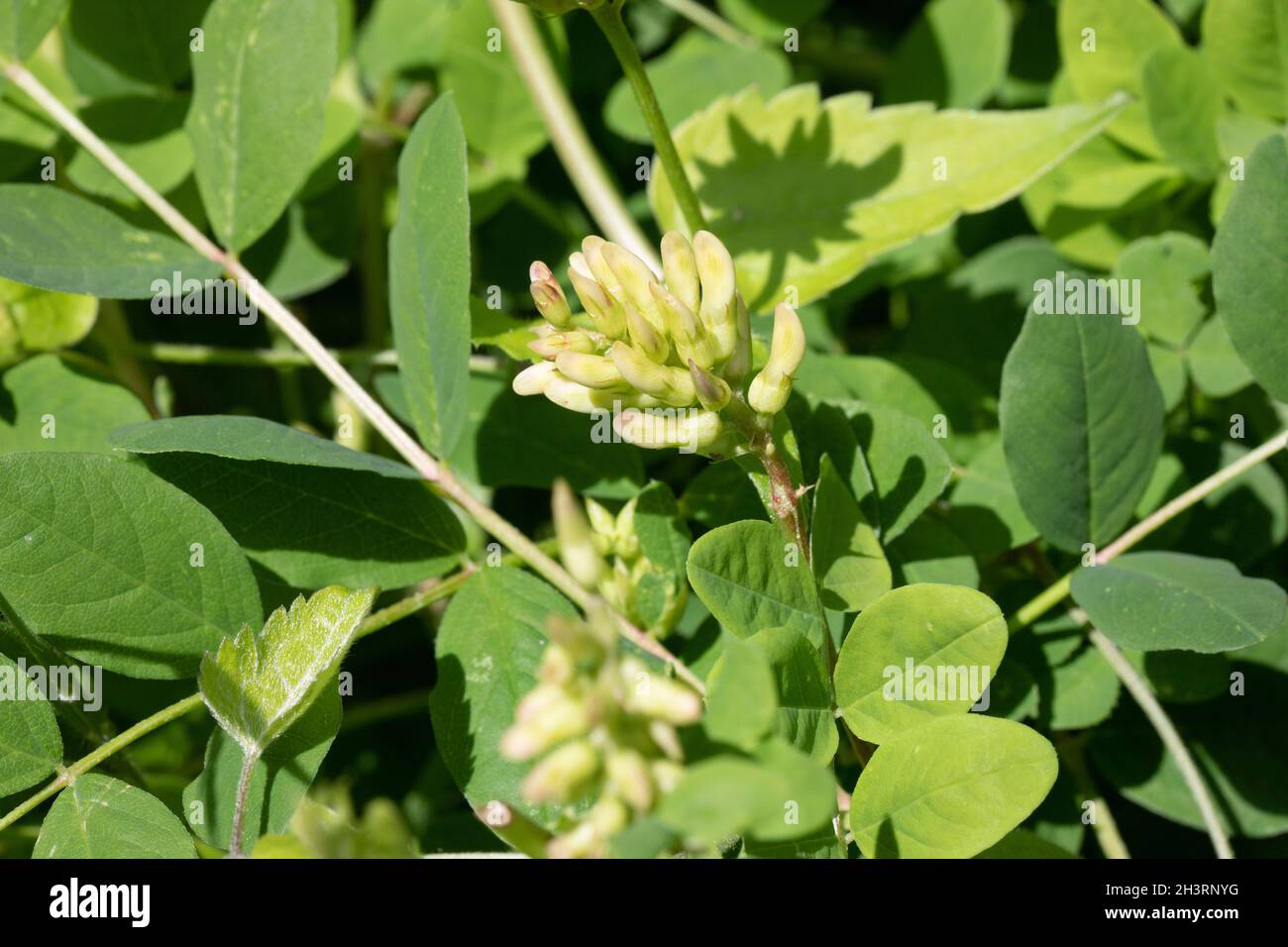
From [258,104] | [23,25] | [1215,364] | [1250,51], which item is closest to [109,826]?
[258,104]

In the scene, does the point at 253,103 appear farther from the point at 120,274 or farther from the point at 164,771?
the point at 164,771

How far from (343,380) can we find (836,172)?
832 mm

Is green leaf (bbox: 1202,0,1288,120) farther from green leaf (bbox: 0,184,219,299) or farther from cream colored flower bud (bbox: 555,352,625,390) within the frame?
green leaf (bbox: 0,184,219,299)

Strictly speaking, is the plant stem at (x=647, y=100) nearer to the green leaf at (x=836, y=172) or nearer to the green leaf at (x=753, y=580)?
the green leaf at (x=836, y=172)

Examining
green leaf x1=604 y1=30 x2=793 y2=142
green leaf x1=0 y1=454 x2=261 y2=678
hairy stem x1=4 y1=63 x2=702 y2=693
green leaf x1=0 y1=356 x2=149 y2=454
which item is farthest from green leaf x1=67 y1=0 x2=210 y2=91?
green leaf x1=0 y1=454 x2=261 y2=678

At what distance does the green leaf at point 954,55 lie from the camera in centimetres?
210

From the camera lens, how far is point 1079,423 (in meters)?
1.43

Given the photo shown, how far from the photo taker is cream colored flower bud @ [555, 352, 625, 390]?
115 centimetres

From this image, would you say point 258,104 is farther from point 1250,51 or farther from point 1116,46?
point 1250,51

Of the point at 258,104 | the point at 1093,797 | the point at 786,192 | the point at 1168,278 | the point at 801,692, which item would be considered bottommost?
the point at 1093,797

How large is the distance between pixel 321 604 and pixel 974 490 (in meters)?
0.88

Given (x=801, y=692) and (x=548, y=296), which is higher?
(x=548, y=296)

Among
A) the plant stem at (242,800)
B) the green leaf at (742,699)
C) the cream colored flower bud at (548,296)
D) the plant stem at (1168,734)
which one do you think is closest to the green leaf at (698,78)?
the cream colored flower bud at (548,296)

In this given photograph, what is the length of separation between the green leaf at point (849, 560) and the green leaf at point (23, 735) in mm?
874
